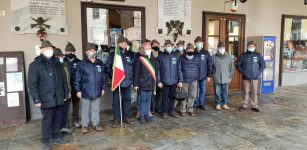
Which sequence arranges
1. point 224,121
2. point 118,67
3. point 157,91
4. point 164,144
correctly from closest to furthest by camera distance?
point 164,144 < point 118,67 < point 224,121 < point 157,91

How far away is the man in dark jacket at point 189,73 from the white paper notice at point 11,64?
3204 millimetres

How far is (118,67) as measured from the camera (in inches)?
176

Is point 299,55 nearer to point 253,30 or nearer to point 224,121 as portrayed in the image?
point 253,30

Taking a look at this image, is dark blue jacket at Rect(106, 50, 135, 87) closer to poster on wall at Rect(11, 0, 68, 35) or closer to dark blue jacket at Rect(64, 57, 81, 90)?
dark blue jacket at Rect(64, 57, 81, 90)

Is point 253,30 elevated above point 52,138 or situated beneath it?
elevated above

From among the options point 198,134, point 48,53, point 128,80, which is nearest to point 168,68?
point 128,80

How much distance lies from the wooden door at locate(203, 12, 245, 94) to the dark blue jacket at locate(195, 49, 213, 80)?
151 centimetres

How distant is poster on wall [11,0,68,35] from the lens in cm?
488

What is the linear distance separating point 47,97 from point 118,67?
1358 millimetres

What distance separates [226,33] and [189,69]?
275cm

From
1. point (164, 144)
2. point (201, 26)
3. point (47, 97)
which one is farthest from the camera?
point (201, 26)

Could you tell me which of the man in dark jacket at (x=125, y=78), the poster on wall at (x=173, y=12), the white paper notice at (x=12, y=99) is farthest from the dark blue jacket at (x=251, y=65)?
the white paper notice at (x=12, y=99)

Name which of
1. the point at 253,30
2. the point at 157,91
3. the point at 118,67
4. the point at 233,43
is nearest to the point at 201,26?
the point at 233,43

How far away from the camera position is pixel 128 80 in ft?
15.3
